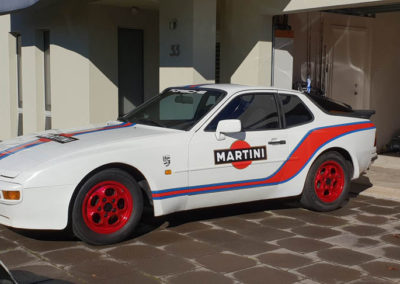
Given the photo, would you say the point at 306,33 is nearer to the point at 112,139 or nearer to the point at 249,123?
the point at 249,123

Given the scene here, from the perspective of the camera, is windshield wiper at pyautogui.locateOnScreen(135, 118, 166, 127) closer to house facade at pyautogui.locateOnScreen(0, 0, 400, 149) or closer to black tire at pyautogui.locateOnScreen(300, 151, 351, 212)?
black tire at pyautogui.locateOnScreen(300, 151, 351, 212)

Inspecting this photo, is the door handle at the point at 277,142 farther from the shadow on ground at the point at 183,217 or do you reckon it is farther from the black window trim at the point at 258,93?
the shadow on ground at the point at 183,217

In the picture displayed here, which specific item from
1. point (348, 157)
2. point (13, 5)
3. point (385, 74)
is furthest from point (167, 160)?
point (385, 74)

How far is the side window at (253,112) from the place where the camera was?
6.38 m

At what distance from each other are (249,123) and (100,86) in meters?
5.96

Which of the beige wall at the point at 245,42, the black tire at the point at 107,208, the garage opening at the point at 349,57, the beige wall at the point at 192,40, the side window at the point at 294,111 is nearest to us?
the black tire at the point at 107,208

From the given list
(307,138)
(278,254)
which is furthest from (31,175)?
(307,138)

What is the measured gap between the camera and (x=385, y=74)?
1274 cm

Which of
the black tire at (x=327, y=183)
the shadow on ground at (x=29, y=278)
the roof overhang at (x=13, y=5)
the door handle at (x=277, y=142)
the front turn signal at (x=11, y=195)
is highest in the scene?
the roof overhang at (x=13, y=5)

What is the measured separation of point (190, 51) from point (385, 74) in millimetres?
5313

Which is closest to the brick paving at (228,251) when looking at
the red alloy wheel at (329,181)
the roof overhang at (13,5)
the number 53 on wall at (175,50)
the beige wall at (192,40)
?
the red alloy wheel at (329,181)

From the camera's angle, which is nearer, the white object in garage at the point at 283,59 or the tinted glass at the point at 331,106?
the tinted glass at the point at 331,106

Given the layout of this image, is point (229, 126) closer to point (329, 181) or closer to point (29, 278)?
point (329, 181)

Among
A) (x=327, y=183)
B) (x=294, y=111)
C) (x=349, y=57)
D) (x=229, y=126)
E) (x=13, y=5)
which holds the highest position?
(x=13, y=5)
